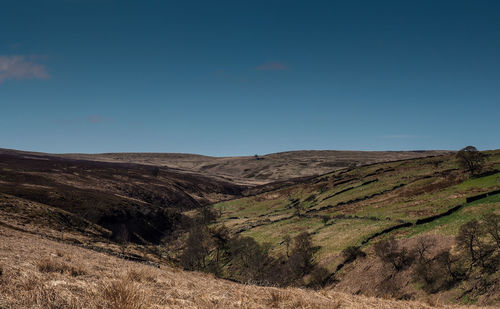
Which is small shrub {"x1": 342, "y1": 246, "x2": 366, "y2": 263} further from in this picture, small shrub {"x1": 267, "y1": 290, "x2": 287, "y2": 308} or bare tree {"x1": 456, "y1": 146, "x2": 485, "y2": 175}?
bare tree {"x1": 456, "y1": 146, "x2": 485, "y2": 175}

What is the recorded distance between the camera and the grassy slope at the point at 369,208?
42953 mm

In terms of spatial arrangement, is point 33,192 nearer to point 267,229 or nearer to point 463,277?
point 267,229

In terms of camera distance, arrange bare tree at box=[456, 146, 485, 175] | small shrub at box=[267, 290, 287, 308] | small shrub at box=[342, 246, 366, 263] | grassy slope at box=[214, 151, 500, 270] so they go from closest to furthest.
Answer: small shrub at box=[267, 290, 287, 308]
small shrub at box=[342, 246, 366, 263]
grassy slope at box=[214, 151, 500, 270]
bare tree at box=[456, 146, 485, 175]

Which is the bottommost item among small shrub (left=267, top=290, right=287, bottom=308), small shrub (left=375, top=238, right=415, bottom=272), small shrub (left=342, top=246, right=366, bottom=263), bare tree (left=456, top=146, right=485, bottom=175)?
small shrub (left=342, top=246, right=366, bottom=263)

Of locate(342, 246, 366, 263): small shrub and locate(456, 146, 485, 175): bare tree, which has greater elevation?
locate(456, 146, 485, 175): bare tree

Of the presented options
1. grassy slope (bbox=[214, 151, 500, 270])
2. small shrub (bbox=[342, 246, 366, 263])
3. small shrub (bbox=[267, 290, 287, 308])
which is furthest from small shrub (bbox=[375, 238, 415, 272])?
small shrub (bbox=[267, 290, 287, 308])

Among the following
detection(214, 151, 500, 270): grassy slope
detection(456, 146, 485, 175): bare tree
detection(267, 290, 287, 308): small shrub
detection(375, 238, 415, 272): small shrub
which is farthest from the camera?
detection(456, 146, 485, 175): bare tree

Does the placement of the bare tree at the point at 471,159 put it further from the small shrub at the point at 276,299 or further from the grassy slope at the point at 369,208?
the small shrub at the point at 276,299

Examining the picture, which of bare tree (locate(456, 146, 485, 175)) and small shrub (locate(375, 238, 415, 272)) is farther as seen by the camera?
bare tree (locate(456, 146, 485, 175))

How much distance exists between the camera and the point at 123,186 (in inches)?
5197

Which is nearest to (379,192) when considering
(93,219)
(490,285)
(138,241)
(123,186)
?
(490,285)

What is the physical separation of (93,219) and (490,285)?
6962 cm

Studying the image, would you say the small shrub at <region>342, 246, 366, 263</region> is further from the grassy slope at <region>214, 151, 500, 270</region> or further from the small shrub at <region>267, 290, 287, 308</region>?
the small shrub at <region>267, 290, 287, 308</region>

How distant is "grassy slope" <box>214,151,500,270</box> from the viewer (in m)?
43.0
